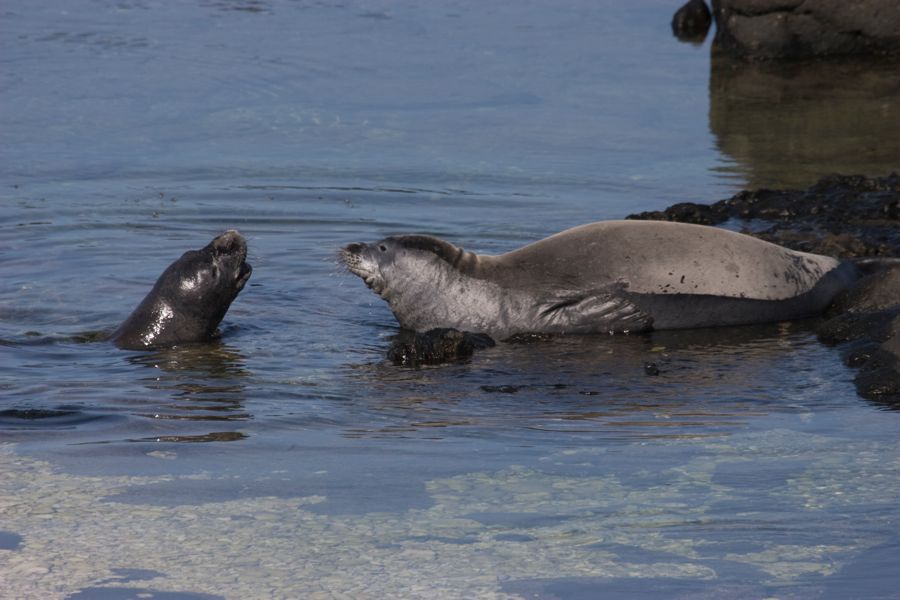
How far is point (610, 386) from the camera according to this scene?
23.7 feet

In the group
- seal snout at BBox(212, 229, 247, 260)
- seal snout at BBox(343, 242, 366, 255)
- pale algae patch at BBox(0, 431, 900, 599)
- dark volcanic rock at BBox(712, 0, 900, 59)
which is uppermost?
dark volcanic rock at BBox(712, 0, 900, 59)

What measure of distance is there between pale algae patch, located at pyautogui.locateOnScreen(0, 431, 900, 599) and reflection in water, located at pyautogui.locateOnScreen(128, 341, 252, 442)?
0.85 metres

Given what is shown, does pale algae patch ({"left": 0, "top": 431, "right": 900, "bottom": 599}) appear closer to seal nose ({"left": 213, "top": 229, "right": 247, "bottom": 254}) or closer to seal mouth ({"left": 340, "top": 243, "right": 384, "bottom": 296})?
seal nose ({"left": 213, "top": 229, "right": 247, "bottom": 254})

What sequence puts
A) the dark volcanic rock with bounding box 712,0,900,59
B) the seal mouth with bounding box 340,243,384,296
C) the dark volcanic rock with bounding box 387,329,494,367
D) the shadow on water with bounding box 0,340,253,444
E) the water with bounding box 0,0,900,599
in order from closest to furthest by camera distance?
1. the water with bounding box 0,0,900,599
2. the shadow on water with bounding box 0,340,253,444
3. the dark volcanic rock with bounding box 387,329,494,367
4. the seal mouth with bounding box 340,243,384,296
5. the dark volcanic rock with bounding box 712,0,900,59

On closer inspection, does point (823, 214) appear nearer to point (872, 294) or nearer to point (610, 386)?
point (872, 294)

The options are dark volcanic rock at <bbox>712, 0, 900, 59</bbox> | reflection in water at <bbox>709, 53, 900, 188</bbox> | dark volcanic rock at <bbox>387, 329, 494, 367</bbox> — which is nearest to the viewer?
dark volcanic rock at <bbox>387, 329, 494, 367</bbox>

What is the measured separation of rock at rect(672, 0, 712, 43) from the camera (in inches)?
695

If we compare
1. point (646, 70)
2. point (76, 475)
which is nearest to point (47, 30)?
point (646, 70)

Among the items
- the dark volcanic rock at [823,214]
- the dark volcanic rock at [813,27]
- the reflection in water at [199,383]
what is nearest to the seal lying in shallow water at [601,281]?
the reflection in water at [199,383]

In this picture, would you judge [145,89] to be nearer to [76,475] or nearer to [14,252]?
[14,252]

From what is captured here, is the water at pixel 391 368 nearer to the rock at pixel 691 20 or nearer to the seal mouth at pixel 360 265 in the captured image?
the seal mouth at pixel 360 265

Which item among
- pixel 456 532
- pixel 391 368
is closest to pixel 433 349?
pixel 391 368

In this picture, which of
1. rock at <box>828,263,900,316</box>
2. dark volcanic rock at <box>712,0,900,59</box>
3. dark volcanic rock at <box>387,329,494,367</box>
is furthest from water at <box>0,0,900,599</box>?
dark volcanic rock at <box>712,0,900,59</box>

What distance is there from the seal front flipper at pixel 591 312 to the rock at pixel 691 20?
991 cm
